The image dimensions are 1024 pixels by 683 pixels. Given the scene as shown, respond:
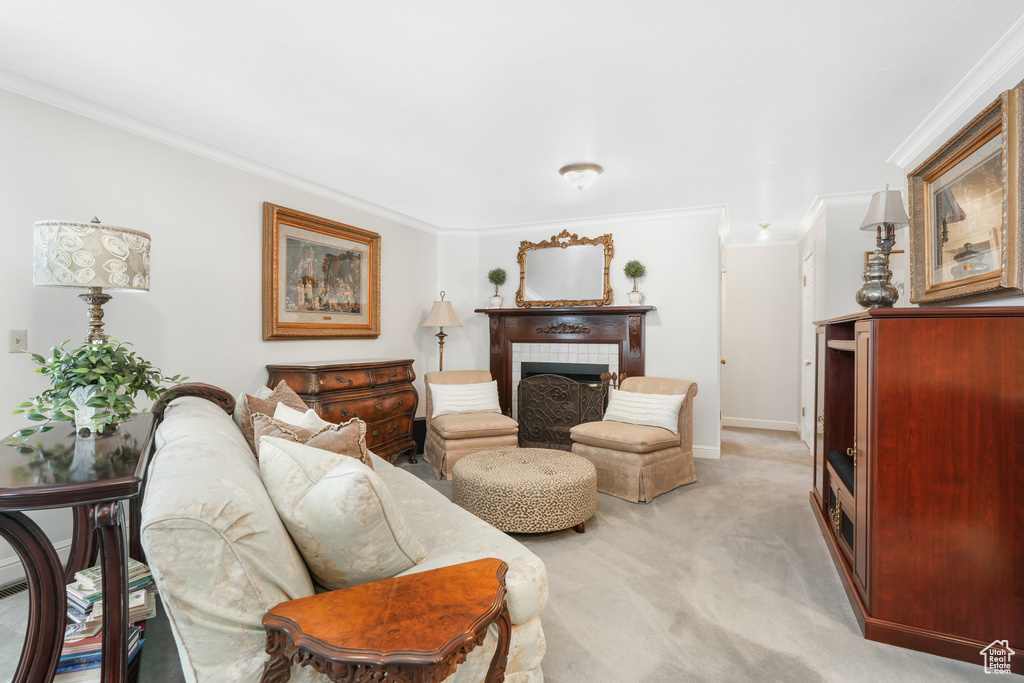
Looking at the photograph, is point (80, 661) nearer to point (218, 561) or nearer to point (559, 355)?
point (218, 561)

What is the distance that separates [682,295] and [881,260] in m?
2.47

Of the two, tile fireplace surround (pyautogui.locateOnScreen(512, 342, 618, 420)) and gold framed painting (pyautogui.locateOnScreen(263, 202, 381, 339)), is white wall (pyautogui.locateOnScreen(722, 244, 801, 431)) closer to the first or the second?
tile fireplace surround (pyautogui.locateOnScreen(512, 342, 618, 420))

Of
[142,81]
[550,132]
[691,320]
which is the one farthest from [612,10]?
[691,320]

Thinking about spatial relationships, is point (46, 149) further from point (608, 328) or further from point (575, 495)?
point (608, 328)

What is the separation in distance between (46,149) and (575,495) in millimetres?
3210

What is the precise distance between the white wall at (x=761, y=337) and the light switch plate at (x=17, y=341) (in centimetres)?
632

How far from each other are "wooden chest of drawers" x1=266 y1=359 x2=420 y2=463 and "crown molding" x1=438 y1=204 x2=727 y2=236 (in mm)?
1879

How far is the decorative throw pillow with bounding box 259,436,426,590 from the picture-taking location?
1.12 metres

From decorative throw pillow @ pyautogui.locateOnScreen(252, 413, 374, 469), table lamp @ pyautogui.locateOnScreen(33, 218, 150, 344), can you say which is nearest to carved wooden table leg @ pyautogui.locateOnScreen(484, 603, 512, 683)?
decorative throw pillow @ pyautogui.locateOnScreen(252, 413, 374, 469)

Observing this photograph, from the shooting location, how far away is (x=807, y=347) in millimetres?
4898

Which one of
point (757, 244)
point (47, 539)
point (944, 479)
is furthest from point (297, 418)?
point (757, 244)

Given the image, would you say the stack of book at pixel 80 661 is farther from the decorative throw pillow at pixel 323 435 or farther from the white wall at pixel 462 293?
the white wall at pixel 462 293

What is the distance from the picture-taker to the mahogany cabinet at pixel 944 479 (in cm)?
165

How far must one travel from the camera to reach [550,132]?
2750 millimetres
